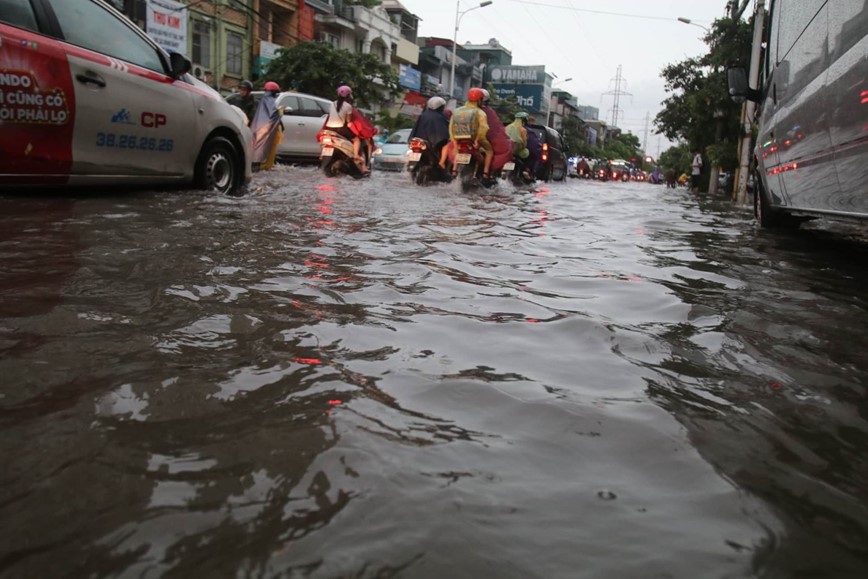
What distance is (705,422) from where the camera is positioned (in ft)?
5.81

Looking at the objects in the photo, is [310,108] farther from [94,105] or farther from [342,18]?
[342,18]

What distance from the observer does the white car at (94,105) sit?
4.64 meters

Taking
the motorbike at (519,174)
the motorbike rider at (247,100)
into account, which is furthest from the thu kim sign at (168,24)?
the motorbike at (519,174)

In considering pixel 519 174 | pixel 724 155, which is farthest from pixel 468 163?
pixel 724 155

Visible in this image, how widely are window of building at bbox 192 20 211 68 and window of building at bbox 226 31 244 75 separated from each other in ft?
3.69

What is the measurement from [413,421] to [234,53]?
2970 cm

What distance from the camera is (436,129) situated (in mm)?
11922

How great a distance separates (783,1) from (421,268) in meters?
4.33

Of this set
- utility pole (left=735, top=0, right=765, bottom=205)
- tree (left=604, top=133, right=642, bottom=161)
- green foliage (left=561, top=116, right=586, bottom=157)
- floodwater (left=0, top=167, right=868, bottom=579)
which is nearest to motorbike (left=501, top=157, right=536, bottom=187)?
utility pole (left=735, top=0, right=765, bottom=205)

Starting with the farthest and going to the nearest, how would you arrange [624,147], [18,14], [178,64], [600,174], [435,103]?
[624,147] → [600,174] → [435,103] → [178,64] → [18,14]

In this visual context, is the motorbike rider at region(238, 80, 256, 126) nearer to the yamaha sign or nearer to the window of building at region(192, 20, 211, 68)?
the window of building at region(192, 20, 211, 68)

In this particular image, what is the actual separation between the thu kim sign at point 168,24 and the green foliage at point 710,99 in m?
17.3

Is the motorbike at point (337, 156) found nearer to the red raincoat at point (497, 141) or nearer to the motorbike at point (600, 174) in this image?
the red raincoat at point (497, 141)

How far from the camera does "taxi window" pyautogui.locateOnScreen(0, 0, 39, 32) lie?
454 cm
